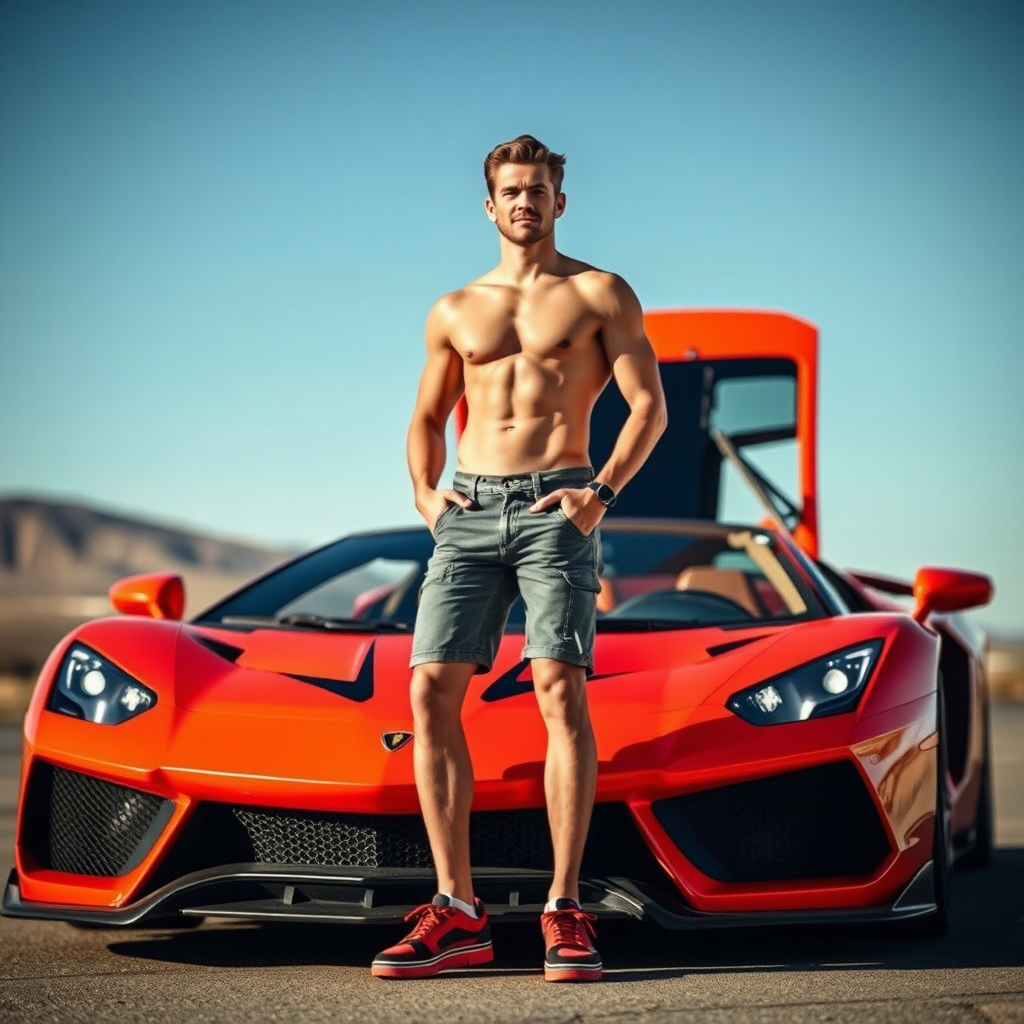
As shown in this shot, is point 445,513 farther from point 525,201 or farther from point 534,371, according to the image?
point 525,201

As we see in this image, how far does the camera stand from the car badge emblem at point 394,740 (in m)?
3.91

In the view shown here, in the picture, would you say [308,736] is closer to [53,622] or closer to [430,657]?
[430,657]

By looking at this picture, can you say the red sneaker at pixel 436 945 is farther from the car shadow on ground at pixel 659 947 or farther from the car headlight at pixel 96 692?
the car headlight at pixel 96 692

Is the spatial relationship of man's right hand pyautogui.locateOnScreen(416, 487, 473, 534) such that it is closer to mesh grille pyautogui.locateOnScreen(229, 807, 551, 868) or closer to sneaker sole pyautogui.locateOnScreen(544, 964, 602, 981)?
mesh grille pyautogui.locateOnScreen(229, 807, 551, 868)

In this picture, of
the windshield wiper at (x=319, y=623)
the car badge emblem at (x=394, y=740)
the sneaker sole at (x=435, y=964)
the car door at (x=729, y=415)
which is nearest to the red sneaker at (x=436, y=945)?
the sneaker sole at (x=435, y=964)

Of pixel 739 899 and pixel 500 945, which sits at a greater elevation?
pixel 739 899

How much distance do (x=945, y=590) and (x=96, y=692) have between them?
8.16 feet

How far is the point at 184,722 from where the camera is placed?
13.2ft

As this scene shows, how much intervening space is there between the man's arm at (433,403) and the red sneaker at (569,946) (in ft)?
3.22

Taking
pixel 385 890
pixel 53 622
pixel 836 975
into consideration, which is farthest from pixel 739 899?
pixel 53 622

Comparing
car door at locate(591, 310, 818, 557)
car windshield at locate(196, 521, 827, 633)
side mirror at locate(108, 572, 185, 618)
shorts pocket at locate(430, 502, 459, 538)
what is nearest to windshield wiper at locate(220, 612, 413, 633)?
car windshield at locate(196, 521, 827, 633)

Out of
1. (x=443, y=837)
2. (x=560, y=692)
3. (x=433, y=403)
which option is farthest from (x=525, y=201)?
(x=443, y=837)

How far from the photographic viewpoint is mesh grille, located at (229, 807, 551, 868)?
3865mm

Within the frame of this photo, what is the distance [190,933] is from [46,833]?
595mm
